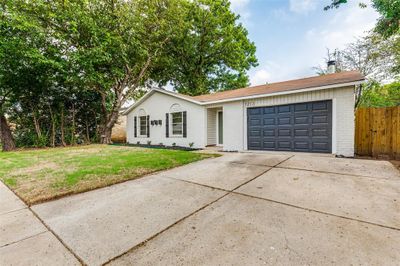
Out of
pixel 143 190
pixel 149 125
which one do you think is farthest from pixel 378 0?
pixel 149 125

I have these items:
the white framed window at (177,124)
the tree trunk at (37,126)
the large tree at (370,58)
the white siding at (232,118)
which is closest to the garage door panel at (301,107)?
the white siding at (232,118)

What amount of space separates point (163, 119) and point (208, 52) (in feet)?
35.1

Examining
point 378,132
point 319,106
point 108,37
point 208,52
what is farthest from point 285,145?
point 208,52

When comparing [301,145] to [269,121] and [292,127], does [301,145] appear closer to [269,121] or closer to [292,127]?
[292,127]

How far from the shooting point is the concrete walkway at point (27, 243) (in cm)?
180

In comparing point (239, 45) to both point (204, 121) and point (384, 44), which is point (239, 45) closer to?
point (384, 44)

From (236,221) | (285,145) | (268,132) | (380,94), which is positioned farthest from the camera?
(380,94)

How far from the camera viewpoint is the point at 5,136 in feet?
34.9

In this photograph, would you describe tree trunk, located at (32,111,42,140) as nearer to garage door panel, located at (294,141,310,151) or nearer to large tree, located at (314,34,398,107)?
garage door panel, located at (294,141,310,151)

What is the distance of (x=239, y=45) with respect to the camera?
18.5 metres

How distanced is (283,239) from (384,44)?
597 inches

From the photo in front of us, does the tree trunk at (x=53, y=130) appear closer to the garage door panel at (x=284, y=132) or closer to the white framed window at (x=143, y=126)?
the white framed window at (x=143, y=126)

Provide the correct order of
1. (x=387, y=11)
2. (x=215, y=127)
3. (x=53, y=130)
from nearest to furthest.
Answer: (x=387, y=11) < (x=215, y=127) < (x=53, y=130)

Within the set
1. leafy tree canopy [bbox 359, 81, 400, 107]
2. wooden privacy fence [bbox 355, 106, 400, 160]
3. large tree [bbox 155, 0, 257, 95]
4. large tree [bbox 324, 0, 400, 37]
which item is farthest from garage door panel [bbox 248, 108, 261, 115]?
large tree [bbox 155, 0, 257, 95]
